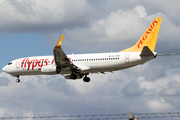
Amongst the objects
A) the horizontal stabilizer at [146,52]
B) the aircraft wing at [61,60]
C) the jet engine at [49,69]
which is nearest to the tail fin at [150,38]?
the horizontal stabilizer at [146,52]

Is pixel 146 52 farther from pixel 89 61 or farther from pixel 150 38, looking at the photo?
pixel 89 61

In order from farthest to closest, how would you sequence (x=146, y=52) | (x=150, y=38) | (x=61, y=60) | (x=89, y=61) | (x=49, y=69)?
1. (x=150, y=38)
2. (x=49, y=69)
3. (x=89, y=61)
4. (x=61, y=60)
5. (x=146, y=52)

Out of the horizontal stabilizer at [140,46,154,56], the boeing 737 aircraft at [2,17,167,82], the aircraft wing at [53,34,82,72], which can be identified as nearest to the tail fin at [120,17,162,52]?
the boeing 737 aircraft at [2,17,167,82]

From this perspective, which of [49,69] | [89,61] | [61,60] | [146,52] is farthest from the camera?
[49,69]

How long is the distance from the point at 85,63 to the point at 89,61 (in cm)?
87

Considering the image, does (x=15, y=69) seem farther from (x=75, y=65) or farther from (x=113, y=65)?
(x=113, y=65)

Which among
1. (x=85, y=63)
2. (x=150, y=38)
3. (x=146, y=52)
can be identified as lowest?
(x=146, y=52)

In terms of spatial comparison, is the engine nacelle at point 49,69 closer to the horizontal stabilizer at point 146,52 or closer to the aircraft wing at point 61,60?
the aircraft wing at point 61,60

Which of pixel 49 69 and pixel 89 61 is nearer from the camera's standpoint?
pixel 89 61

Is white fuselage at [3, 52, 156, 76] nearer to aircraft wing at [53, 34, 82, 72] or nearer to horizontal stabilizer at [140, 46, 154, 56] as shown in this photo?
horizontal stabilizer at [140, 46, 154, 56]

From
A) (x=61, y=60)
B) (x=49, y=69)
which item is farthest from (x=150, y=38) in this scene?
(x=49, y=69)

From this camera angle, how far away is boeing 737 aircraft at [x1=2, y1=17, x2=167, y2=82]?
55.7 metres

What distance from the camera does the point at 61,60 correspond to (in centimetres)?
5700

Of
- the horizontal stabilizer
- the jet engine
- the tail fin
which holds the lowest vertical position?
the horizontal stabilizer
